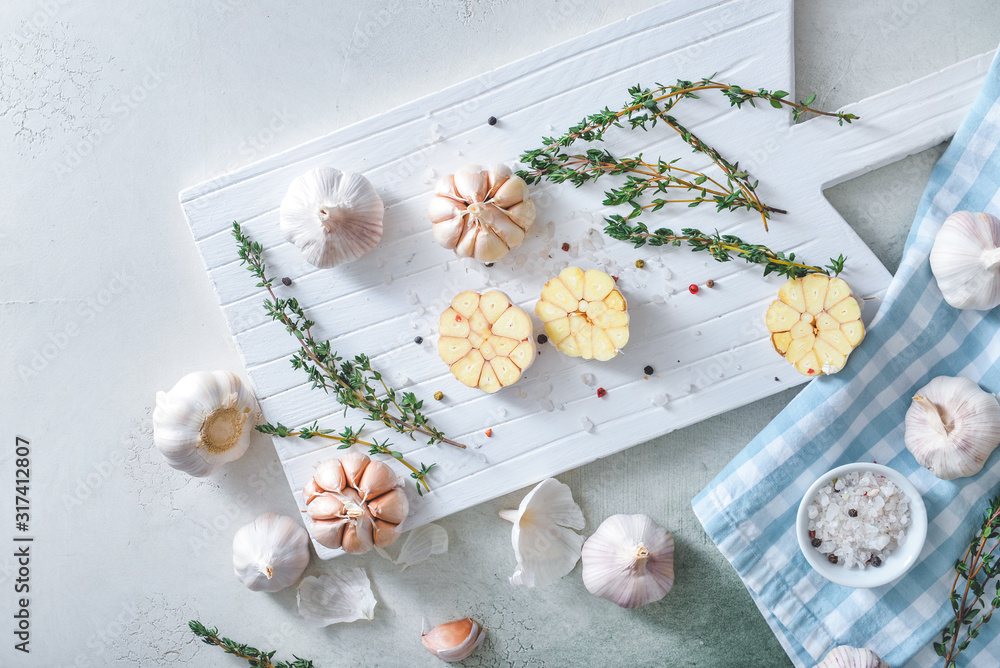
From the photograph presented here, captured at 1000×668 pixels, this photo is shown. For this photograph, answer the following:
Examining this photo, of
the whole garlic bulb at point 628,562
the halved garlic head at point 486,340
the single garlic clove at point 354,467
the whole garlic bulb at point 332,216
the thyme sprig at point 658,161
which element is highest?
the whole garlic bulb at point 332,216

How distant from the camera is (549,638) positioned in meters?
2.30

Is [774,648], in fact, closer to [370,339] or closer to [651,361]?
[651,361]

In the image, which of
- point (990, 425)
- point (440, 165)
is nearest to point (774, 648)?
point (990, 425)

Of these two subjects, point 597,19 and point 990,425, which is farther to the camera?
point 597,19

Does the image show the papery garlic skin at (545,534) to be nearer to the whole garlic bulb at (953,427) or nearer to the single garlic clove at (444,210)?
the single garlic clove at (444,210)

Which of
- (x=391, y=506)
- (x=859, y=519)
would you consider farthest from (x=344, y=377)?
(x=859, y=519)

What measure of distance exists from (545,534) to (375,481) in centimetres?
59

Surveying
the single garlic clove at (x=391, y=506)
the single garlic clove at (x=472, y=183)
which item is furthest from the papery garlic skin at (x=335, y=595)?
the single garlic clove at (x=472, y=183)

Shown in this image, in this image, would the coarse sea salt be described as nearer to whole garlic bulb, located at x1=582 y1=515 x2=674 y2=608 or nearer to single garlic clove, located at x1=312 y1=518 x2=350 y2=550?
whole garlic bulb, located at x1=582 y1=515 x2=674 y2=608

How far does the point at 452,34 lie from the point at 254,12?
0.67 meters

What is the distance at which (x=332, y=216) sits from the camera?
77.4 inches

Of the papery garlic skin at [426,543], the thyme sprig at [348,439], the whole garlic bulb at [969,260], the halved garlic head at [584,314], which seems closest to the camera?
the whole garlic bulb at [969,260]

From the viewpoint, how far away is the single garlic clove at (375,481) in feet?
6.79

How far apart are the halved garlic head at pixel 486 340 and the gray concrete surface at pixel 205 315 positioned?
49 cm
